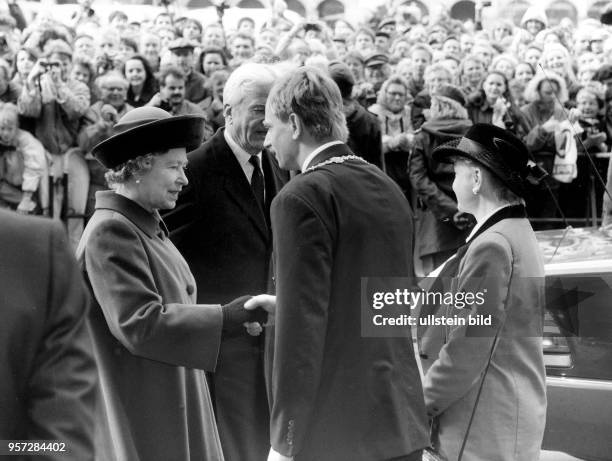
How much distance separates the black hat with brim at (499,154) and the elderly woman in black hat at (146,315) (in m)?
0.90

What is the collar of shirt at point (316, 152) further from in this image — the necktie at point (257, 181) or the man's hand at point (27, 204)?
the man's hand at point (27, 204)

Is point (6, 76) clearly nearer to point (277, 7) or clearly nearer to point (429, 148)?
point (429, 148)

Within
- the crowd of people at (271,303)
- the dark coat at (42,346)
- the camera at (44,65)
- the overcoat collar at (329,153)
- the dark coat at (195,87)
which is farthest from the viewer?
the dark coat at (195,87)

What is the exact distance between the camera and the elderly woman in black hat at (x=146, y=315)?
317 cm

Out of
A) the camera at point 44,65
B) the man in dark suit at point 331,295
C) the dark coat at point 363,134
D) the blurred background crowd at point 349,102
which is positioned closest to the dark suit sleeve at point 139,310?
the man in dark suit at point 331,295

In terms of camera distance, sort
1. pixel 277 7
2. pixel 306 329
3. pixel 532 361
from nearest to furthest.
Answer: pixel 306 329 → pixel 532 361 → pixel 277 7

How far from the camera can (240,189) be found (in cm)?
429

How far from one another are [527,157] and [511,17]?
644 inches

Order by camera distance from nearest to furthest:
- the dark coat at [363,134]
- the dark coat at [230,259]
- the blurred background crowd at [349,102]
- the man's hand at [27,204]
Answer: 1. the dark coat at [230,259]
2. the dark coat at [363,134]
3. the man's hand at [27,204]
4. the blurred background crowd at [349,102]

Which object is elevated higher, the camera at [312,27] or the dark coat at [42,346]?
the camera at [312,27]

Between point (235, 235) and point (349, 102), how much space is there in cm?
369

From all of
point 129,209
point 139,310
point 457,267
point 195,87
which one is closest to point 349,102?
point 195,87

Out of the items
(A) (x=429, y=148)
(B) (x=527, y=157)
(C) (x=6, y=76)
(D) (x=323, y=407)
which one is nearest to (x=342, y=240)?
(D) (x=323, y=407)

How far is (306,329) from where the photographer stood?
9.35 feet
